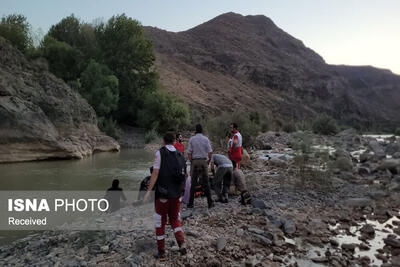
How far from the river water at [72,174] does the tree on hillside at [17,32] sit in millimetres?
18924

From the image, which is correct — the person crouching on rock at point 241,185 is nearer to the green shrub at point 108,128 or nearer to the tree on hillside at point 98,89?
the green shrub at point 108,128

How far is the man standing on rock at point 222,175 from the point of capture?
764 cm

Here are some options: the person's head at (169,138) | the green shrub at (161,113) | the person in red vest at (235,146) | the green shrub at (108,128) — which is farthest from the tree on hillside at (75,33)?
the person's head at (169,138)

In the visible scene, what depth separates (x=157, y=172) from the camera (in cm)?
446

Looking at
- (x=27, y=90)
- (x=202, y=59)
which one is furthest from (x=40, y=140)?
(x=202, y=59)

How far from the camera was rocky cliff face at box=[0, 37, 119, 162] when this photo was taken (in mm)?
16631

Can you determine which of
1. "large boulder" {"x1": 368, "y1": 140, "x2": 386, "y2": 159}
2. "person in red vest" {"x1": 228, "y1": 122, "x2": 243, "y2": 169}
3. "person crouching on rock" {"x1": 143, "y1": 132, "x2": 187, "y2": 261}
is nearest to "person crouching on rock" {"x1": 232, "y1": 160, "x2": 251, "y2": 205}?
"person in red vest" {"x1": 228, "y1": 122, "x2": 243, "y2": 169}

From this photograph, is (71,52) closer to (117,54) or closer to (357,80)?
(117,54)

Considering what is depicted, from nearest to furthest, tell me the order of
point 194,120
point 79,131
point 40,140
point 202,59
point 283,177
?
1. point 283,177
2. point 40,140
3. point 79,131
4. point 194,120
5. point 202,59

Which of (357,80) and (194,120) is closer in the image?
(194,120)

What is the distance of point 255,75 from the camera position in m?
84.1

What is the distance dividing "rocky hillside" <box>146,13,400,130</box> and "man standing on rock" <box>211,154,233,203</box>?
148 feet

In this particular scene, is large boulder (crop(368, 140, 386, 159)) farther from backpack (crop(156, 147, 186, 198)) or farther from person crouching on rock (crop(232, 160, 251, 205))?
backpack (crop(156, 147, 186, 198))

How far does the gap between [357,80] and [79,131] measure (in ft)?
449
